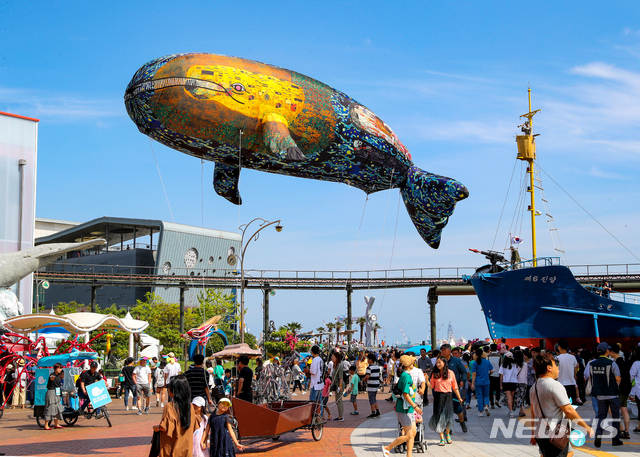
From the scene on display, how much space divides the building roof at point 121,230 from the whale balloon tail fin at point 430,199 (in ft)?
176

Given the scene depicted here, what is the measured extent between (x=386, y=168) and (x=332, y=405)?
8.59 m

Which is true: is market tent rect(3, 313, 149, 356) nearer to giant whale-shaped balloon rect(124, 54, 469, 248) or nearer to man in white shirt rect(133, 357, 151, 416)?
man in white shirt rect(133, 357, 151, 416)

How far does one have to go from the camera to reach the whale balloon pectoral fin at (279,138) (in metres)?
11.3

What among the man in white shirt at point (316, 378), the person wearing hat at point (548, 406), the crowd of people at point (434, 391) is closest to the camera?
the person wearing hat at point (548, 406)

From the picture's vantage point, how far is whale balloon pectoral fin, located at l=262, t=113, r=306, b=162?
1132cm

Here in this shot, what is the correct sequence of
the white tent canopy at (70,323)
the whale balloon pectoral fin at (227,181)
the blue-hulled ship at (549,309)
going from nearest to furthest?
1. the whale balloon pectoral fin at (227,181)
2. the white tent canopy at (70,323)
3. the blue-hulled ship at (549,309)

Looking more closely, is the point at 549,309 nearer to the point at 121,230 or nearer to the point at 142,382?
the point at 142,382

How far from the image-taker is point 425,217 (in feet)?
44.8

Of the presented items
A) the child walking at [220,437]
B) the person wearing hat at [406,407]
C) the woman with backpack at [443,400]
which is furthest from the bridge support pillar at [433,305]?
the child walking at [220,437]

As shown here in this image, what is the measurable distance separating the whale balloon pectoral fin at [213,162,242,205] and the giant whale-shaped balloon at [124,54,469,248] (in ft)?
0.07

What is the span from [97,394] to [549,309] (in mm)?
18799

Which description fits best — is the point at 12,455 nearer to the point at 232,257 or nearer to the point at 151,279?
the point at 232,257

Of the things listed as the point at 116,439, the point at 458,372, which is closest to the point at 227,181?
the point at 116,439

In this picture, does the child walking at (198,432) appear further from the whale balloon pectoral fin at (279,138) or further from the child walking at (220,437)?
the whale balloon pectoral fin at (279,138)
